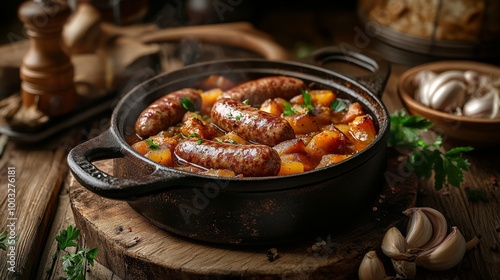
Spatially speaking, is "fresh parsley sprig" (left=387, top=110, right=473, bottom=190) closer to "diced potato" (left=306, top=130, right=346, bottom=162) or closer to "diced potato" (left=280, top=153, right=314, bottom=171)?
"diced potato" (left=306, top=130, right=346, bottom=162)

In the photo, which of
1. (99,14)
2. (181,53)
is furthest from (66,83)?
(181,53)

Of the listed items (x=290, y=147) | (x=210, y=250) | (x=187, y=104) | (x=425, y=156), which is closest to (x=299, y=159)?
(x=290, y=147)

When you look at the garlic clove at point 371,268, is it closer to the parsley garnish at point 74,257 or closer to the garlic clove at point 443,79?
the parsley garnish at point 74,257

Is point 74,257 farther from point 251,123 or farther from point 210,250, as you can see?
point 251,123

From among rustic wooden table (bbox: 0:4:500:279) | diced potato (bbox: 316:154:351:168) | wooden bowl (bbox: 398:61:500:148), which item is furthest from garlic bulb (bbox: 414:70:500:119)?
diced potato (bbox: 316:154:351:168)

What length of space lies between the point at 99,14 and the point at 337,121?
2.25 metres

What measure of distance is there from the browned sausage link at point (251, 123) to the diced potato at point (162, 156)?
0.36 meters

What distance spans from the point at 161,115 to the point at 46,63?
121 centimetres

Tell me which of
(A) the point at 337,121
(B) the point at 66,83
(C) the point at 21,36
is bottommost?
(C) the point at 21,36

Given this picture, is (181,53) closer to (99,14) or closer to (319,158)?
(99,14)

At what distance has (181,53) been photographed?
199 inches

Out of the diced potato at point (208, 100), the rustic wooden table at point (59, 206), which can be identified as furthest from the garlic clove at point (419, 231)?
the diced potato at point (208, 100)

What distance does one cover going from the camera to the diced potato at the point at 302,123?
317 cm

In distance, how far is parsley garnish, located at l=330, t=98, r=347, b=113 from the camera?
3461 millimetres
